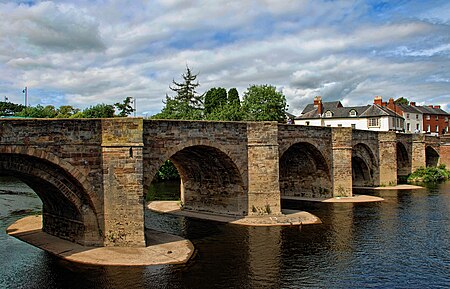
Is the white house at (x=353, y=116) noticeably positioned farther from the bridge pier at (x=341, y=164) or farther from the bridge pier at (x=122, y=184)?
the bridge pier at (x=122, y=184)

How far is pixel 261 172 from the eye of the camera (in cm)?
2970

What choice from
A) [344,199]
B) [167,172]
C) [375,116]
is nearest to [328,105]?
[375,116]

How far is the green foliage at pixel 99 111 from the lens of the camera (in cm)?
7050

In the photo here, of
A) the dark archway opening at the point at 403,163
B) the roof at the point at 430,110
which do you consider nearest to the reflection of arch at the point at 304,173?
the dark archway opening at the point at 403,163

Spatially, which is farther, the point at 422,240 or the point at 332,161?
the point at 332,161

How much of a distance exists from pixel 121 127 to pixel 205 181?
12.2m

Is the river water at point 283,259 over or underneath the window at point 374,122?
underneath

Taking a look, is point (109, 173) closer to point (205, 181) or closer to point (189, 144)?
point (189, 144)

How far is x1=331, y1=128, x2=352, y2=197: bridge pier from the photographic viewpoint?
38938 millimetres

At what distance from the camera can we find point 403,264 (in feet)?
64.9

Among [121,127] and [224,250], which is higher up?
[121,127]

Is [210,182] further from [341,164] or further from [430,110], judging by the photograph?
[430,110]

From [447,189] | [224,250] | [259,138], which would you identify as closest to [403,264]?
[224,250]

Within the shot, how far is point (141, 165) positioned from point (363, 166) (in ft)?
111
